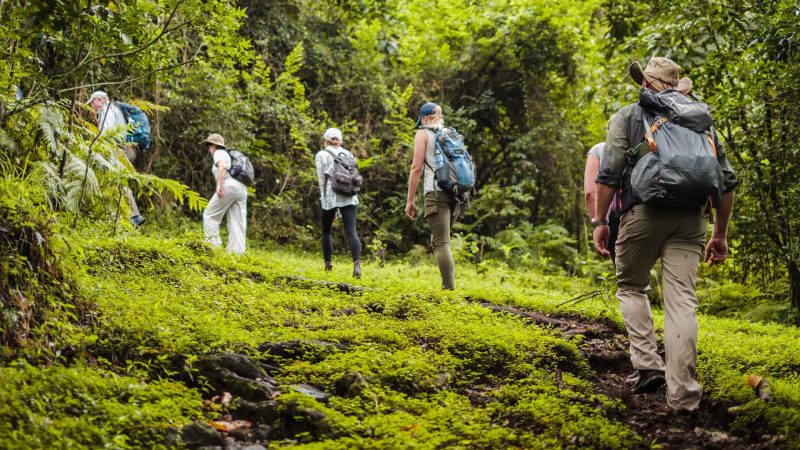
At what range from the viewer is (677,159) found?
186 inches

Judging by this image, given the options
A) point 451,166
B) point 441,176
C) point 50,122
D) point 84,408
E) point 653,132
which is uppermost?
point 50,122

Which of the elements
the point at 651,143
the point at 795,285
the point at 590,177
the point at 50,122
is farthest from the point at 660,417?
the point at 795,285

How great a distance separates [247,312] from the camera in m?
6.14

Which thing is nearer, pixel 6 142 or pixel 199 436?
pixel 199 436

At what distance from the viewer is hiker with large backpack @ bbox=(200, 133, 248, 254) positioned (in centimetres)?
1117

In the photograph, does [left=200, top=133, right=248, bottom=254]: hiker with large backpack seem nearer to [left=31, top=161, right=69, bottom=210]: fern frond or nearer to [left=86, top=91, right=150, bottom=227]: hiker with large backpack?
[left=86, top=91, right=150, bottom=227]: hiker with large backpack

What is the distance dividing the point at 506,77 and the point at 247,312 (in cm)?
1426

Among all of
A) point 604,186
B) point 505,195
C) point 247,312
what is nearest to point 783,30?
point 604,186

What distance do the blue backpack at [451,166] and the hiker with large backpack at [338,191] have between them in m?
2.15

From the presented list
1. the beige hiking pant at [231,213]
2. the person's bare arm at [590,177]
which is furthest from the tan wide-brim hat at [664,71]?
the beige hiking pant at [231,213]

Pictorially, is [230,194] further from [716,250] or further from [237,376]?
[716,250]

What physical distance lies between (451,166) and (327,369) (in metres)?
3.85

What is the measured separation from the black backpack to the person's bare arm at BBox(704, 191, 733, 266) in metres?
5.47

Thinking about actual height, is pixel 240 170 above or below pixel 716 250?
above
